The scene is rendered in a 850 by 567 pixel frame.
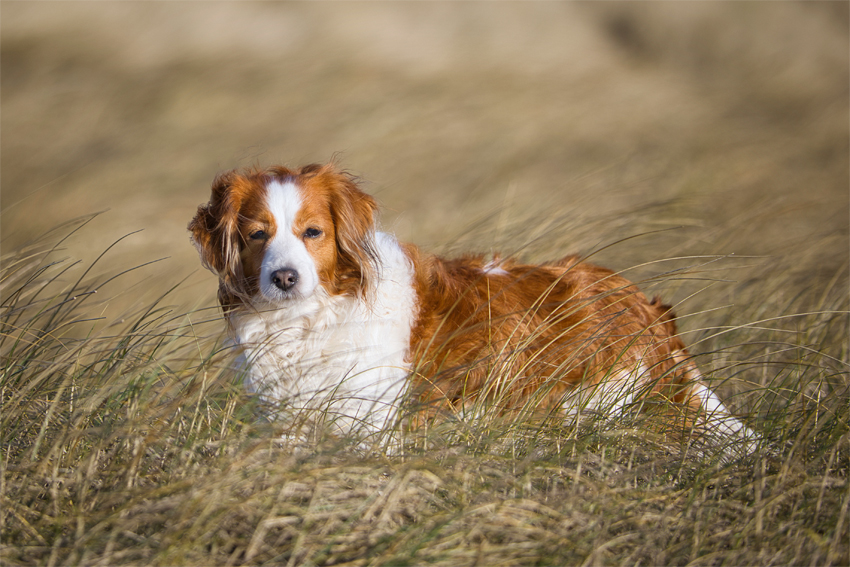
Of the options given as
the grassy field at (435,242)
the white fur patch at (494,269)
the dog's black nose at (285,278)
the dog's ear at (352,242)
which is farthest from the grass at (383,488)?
the white fur patch at (494,269)

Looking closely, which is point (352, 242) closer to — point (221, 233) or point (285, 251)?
point (285, 251)

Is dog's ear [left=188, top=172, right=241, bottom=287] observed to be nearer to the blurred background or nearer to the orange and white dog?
the orange and white dog

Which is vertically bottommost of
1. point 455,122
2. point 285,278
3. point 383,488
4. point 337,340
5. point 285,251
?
point 383,488

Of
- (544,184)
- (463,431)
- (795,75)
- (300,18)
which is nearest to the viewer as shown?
(463,431)

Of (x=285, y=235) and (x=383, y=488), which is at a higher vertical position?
(x=285, y=235)

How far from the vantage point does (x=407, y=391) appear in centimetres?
293

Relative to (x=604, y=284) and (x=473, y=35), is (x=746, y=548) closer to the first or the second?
(x=604, y=284)

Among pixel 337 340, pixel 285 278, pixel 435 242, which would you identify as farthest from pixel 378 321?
pixel 435 242

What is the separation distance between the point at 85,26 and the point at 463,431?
54.7 feet

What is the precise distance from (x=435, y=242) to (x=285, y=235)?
3.31 metres

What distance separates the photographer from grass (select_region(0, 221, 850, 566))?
7.21 ft

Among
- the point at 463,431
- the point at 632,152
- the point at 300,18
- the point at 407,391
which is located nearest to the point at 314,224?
the point at 407,391

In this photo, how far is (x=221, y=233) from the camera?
3252 millimetres

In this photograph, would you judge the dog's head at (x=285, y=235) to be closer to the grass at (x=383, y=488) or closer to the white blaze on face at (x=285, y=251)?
the white blaze on face at (x=285, y=251)
